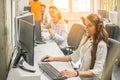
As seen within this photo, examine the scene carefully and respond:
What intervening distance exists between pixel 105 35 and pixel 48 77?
0.62m

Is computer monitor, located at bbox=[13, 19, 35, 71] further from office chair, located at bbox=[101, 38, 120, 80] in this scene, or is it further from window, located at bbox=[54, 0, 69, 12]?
window, located at bbox=[54, 0, 69, 12]

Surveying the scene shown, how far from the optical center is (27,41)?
199 cm

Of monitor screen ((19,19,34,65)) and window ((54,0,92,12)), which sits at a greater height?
window ((54,0,92,12))

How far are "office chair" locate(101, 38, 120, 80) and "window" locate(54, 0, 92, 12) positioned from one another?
17.0 ft

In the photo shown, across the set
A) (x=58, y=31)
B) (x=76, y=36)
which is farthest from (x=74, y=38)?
(x=58, y=31)

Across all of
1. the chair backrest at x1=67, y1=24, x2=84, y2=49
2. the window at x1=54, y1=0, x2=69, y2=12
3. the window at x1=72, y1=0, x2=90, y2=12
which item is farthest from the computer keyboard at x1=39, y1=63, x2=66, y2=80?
the window at x1=72, y1=0, x2=90, y2=12

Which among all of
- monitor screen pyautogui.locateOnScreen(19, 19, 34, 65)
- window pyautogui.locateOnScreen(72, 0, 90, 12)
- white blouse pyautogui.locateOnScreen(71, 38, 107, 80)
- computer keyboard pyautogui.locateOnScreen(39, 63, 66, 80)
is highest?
window pyautogui.locateOnScreen(72, 0, 90, 12)

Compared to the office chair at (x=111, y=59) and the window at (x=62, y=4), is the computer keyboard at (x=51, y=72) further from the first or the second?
the window at (x=62, y=4)

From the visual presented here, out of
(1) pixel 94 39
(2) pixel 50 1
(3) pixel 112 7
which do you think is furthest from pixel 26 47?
(2) pixel 50 1

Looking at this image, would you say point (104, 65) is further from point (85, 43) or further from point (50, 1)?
point (50, 1)

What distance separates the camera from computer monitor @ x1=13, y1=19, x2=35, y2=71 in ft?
6.17

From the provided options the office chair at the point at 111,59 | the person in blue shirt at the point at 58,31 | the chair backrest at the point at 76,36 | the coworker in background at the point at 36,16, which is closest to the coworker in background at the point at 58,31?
the person in blue shirt at the point at 58,31

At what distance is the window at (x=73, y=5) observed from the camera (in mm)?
7192

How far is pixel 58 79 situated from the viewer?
6.43 feet
